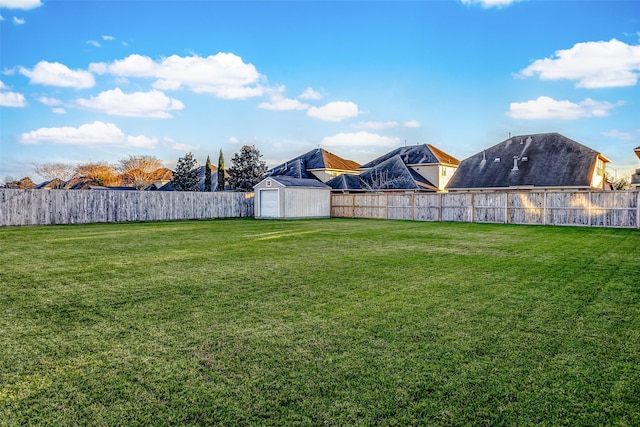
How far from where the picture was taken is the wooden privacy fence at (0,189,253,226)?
19.9 metres

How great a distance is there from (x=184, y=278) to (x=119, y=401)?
3.98 meters

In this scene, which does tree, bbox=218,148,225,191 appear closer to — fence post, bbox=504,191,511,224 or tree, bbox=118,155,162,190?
tree, bbox=118,155,162,190

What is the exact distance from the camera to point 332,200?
28.7 meters

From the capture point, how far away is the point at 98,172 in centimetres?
6378

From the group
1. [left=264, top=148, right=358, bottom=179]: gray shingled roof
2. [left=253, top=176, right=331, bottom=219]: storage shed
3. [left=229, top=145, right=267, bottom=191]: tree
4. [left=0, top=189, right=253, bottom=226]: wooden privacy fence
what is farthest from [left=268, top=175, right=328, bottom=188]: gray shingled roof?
[left=229, top=145, right=267, bottom=191]: tree

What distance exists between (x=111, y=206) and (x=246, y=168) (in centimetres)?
2040

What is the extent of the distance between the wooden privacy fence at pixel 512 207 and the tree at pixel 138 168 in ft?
141

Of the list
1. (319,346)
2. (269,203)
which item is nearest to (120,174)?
(269,203)

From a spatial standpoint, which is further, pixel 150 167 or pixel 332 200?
pixel 150 167

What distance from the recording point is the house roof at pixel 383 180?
36781mm

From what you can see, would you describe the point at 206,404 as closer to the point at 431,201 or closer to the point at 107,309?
the point at 107,309

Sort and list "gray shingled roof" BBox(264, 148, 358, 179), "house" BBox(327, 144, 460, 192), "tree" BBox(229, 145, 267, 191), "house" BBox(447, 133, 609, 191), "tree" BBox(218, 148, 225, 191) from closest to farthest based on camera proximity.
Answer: "house" BBox(447, 133, 609, 191) → "house" BBox(327, 144, 460, 192) → "tree" BBox(229, 145, 267, 191) → "gray shingled roof" BBox(264, 148, 358, 179) → "tree" BBox(218, 148, 225, 191)

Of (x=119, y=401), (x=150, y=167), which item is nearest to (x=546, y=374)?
(x=119, y=401)

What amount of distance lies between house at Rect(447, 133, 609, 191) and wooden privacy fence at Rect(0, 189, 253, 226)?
62.2 ft
